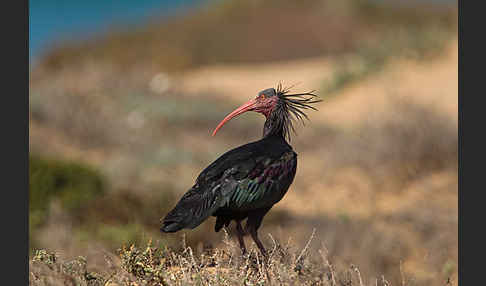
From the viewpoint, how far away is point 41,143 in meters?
14.4

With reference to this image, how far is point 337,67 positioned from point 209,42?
1862cm

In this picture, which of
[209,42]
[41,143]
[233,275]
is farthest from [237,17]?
[233,275]

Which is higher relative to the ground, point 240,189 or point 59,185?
point 59,185

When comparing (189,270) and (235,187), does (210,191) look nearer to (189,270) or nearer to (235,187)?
(235,187)

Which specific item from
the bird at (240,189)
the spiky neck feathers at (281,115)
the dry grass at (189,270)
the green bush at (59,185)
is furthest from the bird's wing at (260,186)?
the green bush at (59,185)

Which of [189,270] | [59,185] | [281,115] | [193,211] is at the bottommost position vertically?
[189,270]

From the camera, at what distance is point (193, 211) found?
14.8 feet

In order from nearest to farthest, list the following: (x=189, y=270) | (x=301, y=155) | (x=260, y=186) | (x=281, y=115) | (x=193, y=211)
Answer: (x=189, y=270) → (x=193, y=211) → (x=260, y=186) → (x=281, y=115) → (x=301, y=155)

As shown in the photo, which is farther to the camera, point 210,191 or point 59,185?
point 59,185

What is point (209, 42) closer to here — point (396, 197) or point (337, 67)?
point (337, 67)

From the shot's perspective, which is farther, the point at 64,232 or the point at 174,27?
the point at 174,27

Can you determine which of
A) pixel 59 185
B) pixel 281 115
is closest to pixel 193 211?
pixel 281 115

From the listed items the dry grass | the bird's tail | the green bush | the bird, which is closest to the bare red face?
the bird

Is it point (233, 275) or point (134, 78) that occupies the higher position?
point (134, 78)
